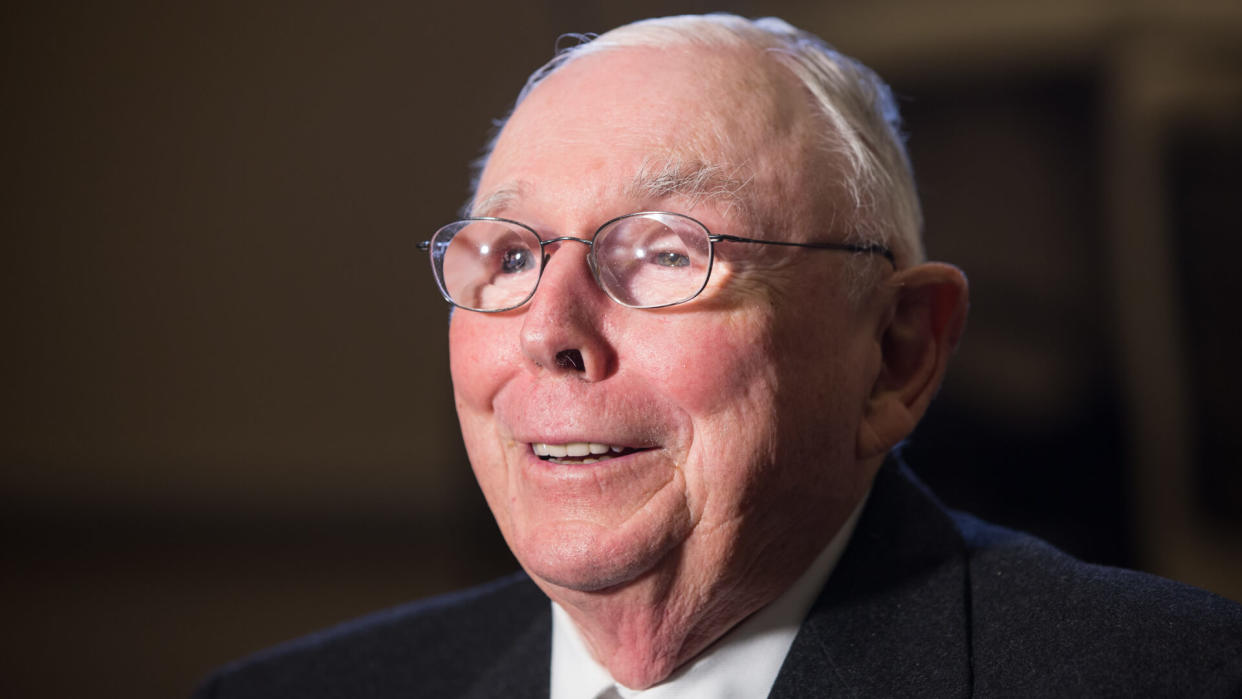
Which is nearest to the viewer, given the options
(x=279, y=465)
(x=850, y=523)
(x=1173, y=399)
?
(x=850, y=523)

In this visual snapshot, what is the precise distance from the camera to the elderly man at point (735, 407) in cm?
130

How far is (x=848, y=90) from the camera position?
1566mm

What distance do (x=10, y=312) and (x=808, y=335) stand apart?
4433 mm

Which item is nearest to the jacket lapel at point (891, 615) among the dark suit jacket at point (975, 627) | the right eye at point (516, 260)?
the dark suit jacket at point (975, 627)

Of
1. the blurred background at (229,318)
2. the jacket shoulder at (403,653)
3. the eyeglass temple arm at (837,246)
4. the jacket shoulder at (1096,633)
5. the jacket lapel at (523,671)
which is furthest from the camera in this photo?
the blurred background at (229,318)

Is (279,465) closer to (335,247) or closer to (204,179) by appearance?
(335,247)

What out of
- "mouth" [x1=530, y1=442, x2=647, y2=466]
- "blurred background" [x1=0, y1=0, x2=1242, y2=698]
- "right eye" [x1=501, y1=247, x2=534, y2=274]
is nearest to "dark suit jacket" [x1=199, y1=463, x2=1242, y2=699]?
"mouth" [x1=530, y1=442, x2=647, y2=466]

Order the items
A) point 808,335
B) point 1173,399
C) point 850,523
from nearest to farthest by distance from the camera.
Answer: point 808,335
point 850,523
point 1173,399

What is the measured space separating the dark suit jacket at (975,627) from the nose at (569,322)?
0.48 meters

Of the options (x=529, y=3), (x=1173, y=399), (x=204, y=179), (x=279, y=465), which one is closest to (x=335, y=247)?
(x=204, y=179)

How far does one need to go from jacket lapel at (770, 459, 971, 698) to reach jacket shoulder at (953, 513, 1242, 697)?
0.04 metres

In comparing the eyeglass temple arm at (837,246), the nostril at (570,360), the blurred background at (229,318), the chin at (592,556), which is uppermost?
the eyeglass temple arm at (837,246)

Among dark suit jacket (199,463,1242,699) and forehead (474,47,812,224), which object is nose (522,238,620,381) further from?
dark suit jacket (199,463,1242,699)

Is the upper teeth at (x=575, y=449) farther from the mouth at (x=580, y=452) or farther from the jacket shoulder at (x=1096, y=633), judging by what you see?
the jacket shoulder at (x=1096, y=633)
